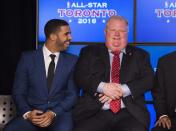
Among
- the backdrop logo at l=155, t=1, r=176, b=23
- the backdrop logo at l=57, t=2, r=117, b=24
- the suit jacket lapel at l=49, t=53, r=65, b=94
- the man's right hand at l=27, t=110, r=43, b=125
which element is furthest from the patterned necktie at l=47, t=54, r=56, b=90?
the backdrop logo at l=155, t=1, r=176, b=23

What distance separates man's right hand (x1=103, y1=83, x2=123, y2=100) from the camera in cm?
429

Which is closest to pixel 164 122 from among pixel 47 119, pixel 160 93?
pixel 160 93

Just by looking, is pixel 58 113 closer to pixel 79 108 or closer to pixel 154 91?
pixel 79 108

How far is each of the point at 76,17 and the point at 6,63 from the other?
1.12 metres

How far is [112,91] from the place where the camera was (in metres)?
4.29

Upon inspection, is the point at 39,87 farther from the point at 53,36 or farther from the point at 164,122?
the point at 164,122

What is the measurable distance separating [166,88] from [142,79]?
0.27 meters

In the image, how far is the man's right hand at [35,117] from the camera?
422cm

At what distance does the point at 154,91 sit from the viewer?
4520 millimetres

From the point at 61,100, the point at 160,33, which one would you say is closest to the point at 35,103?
the point at 61,100

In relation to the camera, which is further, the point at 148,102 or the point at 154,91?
the point at 148,102

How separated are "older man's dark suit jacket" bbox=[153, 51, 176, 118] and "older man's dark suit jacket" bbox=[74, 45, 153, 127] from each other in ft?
0.36

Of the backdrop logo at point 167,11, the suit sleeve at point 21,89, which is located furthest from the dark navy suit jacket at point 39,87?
the backdrop logo at point 167,11

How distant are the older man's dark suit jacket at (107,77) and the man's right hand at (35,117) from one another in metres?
0.37
